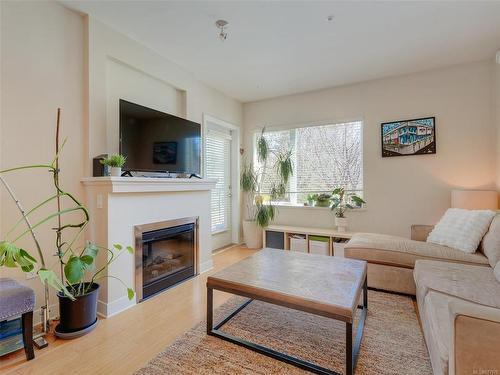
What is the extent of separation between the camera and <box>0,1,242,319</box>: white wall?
187cm

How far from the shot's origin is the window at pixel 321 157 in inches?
151

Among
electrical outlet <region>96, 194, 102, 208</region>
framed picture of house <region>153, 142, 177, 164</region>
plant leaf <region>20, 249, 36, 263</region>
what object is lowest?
plant leaf <region>20, 249, 36, 263</region>

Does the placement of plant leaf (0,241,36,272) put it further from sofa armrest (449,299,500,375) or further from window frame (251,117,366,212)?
window frame (251,117,366,212)

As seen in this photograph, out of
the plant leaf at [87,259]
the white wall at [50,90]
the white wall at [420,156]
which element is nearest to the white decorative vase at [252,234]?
the white wall at [420,156]

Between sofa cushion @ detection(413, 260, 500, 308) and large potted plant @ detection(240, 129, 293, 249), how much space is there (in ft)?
7.64

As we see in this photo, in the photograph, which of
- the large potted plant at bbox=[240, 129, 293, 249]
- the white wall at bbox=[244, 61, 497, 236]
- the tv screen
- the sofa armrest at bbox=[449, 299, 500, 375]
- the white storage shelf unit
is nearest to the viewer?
the sofa armrest at bbox=[449, 299, 500, 375]

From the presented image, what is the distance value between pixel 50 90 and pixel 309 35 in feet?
8.00

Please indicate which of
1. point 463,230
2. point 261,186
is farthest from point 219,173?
point 463,230

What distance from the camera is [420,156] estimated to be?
133 inches

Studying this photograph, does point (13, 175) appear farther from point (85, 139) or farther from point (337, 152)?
point (337, 152)

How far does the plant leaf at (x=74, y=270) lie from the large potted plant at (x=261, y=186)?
2.81 meters

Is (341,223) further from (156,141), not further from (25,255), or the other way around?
(25,255)

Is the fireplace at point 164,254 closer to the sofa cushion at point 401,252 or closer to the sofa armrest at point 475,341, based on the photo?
the sofa cushion at point 401,252

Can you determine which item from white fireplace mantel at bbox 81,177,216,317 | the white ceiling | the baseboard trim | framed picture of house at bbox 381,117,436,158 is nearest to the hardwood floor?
white fireplace mantel at bbox 81,177,216,317
